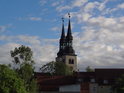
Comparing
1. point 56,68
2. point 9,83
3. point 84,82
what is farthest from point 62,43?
point 9,83

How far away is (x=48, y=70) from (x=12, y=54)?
49054 mm

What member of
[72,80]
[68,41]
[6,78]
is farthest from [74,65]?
[6,78]

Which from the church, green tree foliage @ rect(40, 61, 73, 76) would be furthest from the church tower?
the church

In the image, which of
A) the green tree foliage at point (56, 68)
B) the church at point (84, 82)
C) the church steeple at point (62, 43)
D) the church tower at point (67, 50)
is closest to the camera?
the church at point (84, 82)

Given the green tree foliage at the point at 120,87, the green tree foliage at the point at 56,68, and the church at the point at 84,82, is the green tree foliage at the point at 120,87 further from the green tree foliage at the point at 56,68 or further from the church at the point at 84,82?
the green tree foliage at the point at 56,68

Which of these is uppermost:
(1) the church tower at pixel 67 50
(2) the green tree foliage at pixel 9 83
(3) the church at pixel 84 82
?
(1) the church tower at pixel 67 50

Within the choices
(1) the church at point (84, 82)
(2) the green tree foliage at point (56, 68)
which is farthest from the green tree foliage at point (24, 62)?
(2) the green tree foliage at point (56, 68)

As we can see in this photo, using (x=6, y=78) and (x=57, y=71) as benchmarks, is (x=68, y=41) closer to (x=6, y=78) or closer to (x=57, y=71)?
(x=57, y=71)

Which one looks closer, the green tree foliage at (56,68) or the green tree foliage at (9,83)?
the green tree foliage at (9,83)

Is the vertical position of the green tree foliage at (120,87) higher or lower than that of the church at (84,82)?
lower

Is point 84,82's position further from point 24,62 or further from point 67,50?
point 67,50

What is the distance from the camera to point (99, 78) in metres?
102

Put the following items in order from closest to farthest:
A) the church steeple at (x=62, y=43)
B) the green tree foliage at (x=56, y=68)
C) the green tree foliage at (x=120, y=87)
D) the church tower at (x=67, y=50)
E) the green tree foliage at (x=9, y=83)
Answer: the green tree foliage at (x=9, y=83), the green tree foliage at (x=120, y=87), the green tree foliage at (x=56, y=68), the church tower at (x=67, y=50), the church steeple at (x=62, y=43)

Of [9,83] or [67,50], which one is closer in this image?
[9,83]
